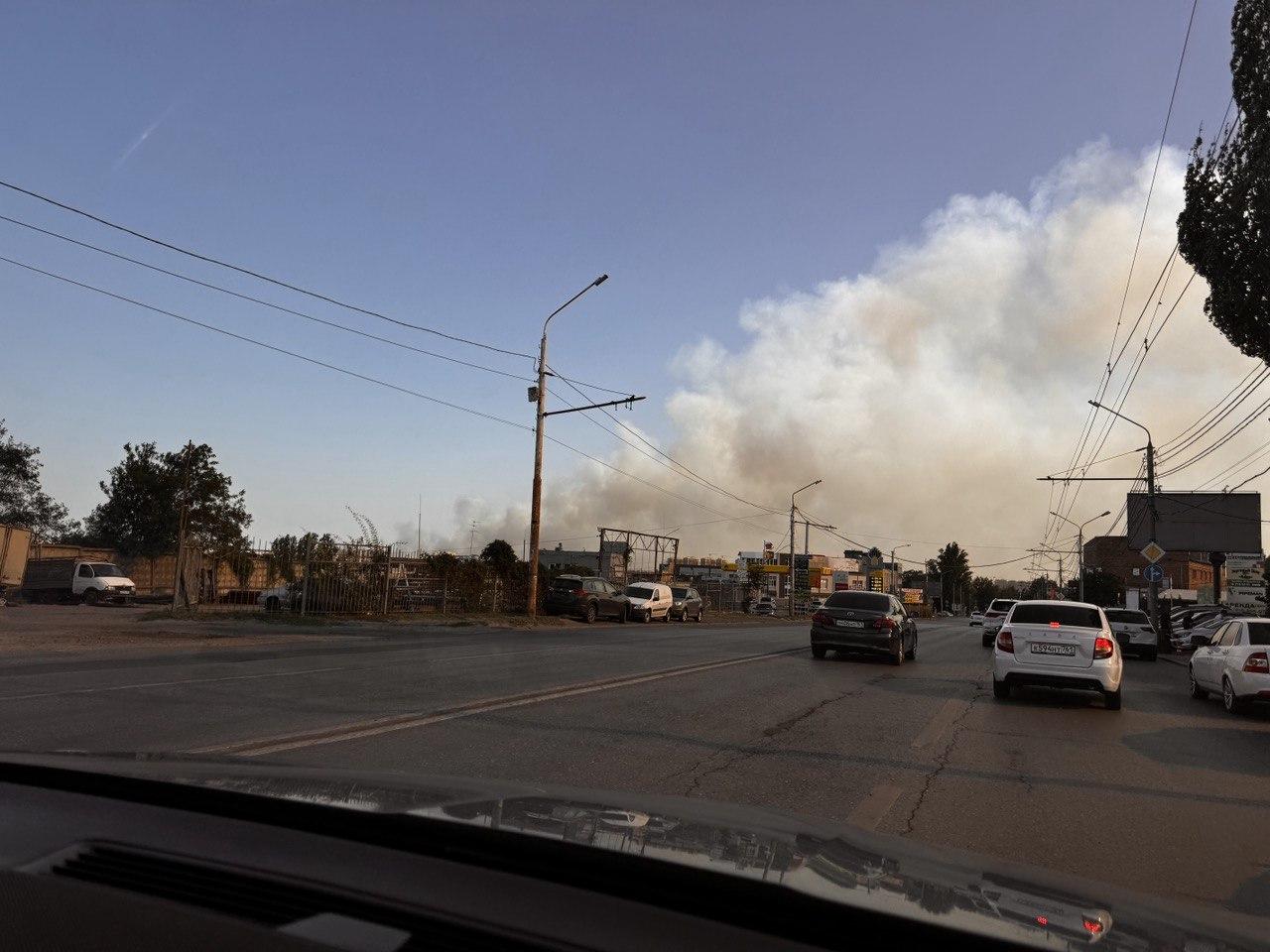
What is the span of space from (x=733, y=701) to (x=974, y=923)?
421 inches

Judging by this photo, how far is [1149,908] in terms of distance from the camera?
6.86 ft

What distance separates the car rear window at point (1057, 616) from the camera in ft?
46.2

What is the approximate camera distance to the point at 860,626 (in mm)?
20047

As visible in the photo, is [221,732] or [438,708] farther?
[438,708]

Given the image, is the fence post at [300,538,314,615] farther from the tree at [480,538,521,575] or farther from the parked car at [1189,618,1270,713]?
the parked car at [1189,618,1270,713]

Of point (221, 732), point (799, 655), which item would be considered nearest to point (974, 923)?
point (221, 732)

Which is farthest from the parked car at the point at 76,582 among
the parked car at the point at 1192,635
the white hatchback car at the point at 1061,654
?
the parked car at the point at 1192,635

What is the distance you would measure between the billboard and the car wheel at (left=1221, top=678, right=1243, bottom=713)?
116 feet

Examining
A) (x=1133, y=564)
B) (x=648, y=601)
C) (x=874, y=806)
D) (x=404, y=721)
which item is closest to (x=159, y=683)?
(x=404, y=721)

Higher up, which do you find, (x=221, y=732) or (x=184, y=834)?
(x=184, y=834)

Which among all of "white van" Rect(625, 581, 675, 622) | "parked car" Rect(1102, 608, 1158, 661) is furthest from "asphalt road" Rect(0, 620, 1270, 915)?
"white van" Rect(625, 581, 675, 622)

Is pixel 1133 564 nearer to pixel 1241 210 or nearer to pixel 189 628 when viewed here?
pixel 1241 210

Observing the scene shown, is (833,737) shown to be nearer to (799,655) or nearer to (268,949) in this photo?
(268,949)

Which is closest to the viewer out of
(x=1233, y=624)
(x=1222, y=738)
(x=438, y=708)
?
(x=438, y=708)
